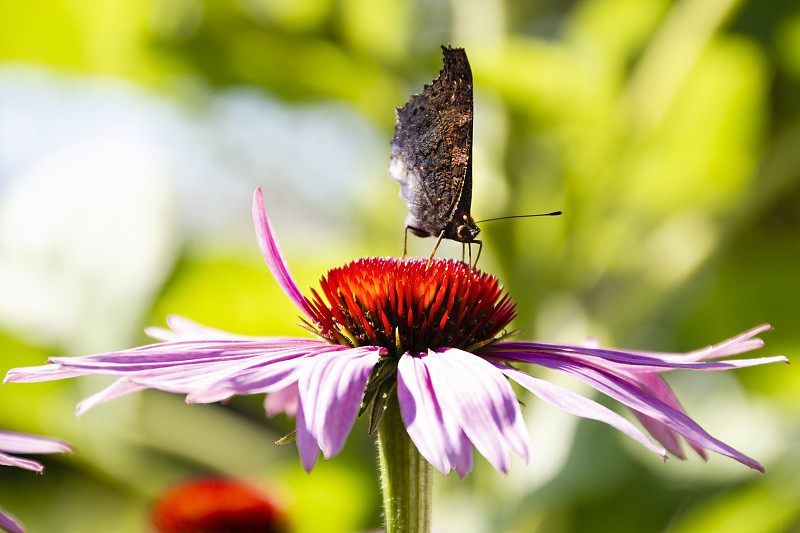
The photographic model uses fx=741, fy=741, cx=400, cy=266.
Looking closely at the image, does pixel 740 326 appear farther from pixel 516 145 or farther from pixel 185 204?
pixel 185 204

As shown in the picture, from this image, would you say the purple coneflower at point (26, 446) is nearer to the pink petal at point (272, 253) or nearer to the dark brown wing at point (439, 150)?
the pink petal at point (272, 253)

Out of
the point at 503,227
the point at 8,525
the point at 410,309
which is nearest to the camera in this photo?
the point at 8,525

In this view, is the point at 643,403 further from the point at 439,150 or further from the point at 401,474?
the point at 439,150

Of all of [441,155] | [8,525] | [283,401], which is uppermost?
[441,155]

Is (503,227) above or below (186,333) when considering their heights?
above

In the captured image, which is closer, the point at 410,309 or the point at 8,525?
the point at 8,525

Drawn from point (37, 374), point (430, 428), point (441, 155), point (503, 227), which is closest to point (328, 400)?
point (430, 428)

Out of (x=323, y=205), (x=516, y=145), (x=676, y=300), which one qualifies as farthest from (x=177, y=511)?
(x=323, y=205)

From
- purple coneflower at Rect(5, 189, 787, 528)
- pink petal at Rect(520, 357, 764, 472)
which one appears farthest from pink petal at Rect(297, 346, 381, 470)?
pink petal at Rect(520, 357, 764, 472)
